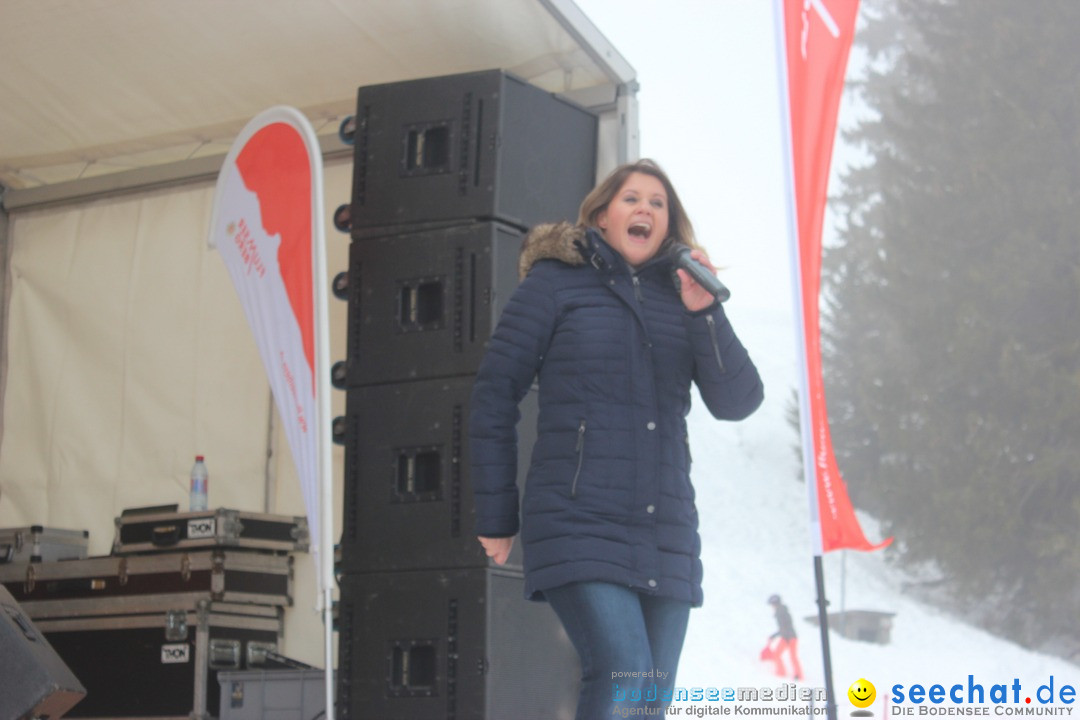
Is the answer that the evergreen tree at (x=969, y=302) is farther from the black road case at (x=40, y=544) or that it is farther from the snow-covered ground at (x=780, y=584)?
the black road case at (x=40, y=544)

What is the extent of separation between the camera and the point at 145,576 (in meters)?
4.51

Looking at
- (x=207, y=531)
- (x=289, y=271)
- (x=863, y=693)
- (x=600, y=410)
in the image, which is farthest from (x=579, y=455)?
(x=207, y=531)

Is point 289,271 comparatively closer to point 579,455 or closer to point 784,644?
point 579,455

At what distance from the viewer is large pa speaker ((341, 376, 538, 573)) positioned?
3535 mm

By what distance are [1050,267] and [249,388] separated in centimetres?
1304

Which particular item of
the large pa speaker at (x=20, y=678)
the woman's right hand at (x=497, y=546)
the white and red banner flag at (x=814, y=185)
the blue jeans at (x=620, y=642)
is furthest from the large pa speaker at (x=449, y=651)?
the blue jeans at (x=620, y=642)

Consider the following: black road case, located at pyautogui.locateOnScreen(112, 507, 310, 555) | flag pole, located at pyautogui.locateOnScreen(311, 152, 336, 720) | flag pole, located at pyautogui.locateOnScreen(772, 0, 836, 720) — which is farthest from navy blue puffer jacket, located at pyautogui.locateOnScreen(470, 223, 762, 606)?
black road case, located at pyautogui.locateOnScreen(112, 507, 310, 555)

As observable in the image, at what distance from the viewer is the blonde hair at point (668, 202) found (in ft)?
7.55

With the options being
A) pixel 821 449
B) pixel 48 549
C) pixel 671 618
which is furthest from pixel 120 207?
pixel 671 618

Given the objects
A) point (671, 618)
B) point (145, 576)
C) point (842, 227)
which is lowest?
point (671, 618)

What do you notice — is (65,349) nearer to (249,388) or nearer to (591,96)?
(249,388)

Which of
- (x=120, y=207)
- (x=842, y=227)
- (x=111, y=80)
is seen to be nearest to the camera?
(x=111, y=80)

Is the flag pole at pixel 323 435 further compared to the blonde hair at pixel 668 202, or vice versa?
the flag pole at pixel 323 435

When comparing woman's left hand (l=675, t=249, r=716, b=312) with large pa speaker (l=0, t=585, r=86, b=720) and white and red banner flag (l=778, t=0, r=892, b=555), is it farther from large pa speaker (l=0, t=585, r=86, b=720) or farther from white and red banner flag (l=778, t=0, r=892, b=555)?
large pa speaker (l=0, t=585, r=86, b=720)
